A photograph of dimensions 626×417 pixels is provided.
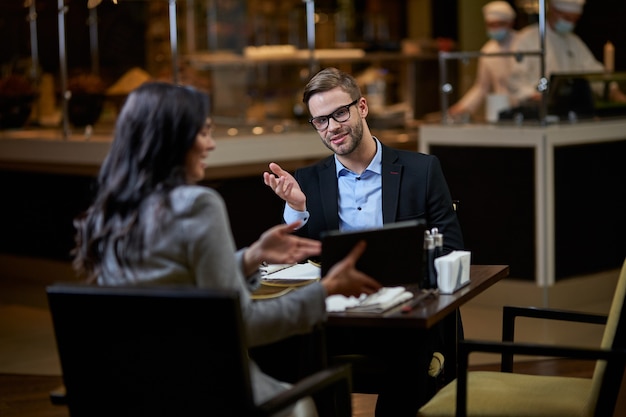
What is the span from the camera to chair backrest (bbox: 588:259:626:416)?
2855 mm

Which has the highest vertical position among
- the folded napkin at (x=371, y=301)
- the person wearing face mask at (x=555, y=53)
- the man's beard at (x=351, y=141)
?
the person wearing face mask at (x=555, y=53)

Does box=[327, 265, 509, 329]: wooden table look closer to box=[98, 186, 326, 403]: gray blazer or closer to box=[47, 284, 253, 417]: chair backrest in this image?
box=[98, 186, 326, 403]: gray blazer

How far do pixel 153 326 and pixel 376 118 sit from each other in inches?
228

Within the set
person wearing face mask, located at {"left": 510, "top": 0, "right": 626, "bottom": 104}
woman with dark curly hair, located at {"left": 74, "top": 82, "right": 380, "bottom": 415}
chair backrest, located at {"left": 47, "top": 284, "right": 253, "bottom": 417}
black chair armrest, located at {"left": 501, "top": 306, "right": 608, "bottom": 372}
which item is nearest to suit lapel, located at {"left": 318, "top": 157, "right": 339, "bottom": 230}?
black chair armrest, located at {"left": 501, "top": 306, "right": 608, "bottom": 372}

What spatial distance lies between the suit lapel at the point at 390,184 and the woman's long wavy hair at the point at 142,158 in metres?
1.32

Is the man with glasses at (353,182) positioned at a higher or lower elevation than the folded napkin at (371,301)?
higher

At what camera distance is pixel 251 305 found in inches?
99.3

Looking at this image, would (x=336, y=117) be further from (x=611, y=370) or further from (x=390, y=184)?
(x=611, y=370)

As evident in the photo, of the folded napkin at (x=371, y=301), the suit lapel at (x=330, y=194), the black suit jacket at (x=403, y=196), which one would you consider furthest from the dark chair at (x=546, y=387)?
the suit lapel at (x=330, y=194)

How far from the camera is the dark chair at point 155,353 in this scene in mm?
2303

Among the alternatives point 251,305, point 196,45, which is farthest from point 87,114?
point 251,305

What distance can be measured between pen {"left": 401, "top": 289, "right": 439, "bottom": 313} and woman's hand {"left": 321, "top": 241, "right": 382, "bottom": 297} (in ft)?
0.43

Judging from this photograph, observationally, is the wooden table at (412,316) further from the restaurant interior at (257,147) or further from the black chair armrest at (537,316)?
the restaurant interior at (257,147)

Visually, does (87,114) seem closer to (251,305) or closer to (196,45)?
(196,45)
